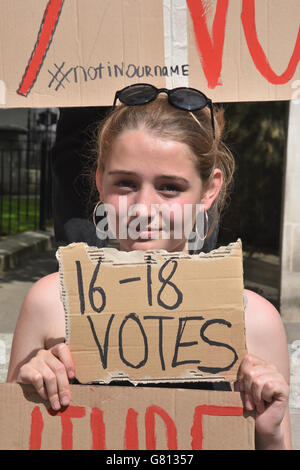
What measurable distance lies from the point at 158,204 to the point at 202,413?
57 centimetres

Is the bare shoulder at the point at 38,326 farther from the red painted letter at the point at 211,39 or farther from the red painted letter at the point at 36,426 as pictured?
the red painted letter at the point at 211,39

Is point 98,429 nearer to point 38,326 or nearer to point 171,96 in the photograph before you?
point 38,326

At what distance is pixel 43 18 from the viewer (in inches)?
83.1

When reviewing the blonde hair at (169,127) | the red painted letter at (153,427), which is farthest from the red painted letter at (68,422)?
the blonde hair at (169,127)

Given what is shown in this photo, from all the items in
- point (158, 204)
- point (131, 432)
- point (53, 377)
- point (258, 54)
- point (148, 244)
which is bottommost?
point (131, 432)

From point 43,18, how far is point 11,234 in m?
8.11

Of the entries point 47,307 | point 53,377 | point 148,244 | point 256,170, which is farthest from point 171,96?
point 256,170

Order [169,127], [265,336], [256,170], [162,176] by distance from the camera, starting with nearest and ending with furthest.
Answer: [265,336]
[162,176]
[169,127]
[256,170]

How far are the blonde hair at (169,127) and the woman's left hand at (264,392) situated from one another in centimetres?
67

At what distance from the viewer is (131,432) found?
1.40 metres

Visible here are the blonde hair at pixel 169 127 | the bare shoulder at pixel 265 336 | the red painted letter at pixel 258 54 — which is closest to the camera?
the bare shoulder at pixel 265 336

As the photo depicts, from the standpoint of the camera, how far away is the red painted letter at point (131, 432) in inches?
54.9

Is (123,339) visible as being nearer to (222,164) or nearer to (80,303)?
(80,303)
